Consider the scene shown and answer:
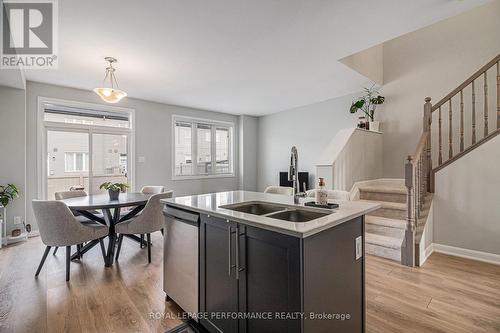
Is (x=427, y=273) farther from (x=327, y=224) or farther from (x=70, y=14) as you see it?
(x=70, y=14)

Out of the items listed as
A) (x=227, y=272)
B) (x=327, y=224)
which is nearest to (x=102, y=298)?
(x=227, y=272)

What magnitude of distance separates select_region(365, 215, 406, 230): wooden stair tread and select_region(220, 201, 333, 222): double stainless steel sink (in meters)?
→ 2.06

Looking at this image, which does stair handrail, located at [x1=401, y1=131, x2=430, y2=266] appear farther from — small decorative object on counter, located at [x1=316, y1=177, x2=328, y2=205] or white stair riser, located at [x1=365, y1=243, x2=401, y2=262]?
Result: small decorative object on counter, located at [x1=316, y1=177, x2=328, y2=205]

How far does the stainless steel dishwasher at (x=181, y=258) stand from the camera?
1802mm

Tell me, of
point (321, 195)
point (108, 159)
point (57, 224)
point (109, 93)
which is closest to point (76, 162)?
point (108, 159)

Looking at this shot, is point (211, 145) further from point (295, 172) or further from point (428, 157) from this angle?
point (295, 172)

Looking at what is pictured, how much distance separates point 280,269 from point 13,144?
490 cm

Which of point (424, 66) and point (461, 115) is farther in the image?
point (424, 66)

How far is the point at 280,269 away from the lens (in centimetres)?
122

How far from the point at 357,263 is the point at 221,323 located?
0.98 m

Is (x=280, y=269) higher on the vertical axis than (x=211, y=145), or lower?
lower

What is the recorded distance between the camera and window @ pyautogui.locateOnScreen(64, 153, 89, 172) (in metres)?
4.46

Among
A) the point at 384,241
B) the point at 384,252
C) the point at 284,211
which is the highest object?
the point at 284,211

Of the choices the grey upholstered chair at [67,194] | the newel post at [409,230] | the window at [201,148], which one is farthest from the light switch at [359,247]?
the window at [201,148]
